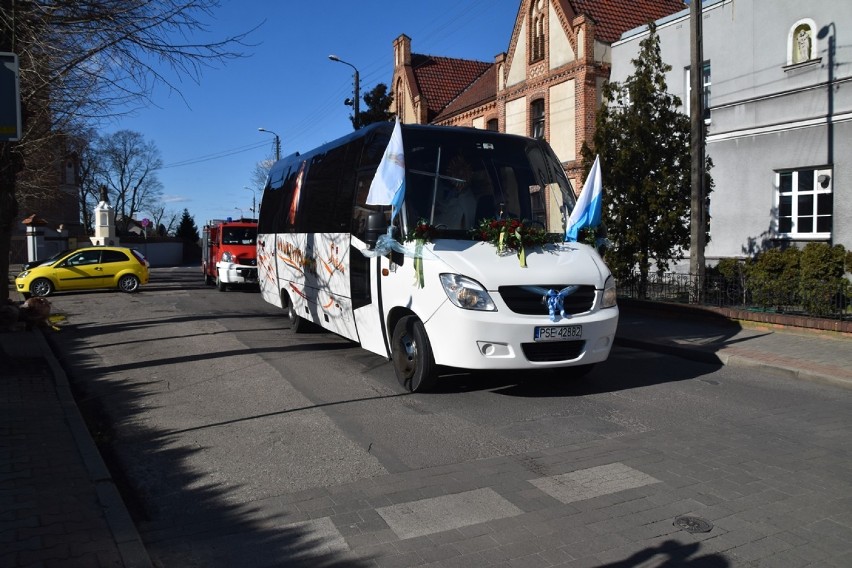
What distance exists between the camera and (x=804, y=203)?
677 inches

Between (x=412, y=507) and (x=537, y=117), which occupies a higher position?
(x=537, y=117)

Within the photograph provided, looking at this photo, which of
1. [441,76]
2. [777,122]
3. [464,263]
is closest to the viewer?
[464,263]

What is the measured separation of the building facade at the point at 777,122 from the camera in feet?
53.0

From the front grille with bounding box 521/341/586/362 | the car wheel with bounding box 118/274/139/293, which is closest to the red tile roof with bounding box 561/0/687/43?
the car wheel with bounding box 118/274/139/293

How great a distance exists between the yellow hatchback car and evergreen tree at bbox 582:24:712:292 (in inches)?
615

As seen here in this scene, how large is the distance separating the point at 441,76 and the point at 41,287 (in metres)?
24.8

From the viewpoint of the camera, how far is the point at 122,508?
4383 mm

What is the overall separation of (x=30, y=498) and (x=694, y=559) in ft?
13.3

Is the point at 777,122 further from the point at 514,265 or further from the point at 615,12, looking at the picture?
the point at 514,265

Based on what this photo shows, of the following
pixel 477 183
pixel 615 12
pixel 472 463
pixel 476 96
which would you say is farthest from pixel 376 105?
pixel 472 463

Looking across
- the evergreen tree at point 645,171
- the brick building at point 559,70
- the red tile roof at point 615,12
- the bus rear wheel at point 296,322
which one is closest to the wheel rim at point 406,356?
the bus rear wheel at point 296,322

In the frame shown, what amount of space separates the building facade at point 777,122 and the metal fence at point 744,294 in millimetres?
4734

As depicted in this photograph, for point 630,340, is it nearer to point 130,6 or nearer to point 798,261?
point 798,261

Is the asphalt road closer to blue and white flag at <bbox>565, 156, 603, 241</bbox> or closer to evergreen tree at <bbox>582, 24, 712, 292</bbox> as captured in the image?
blue and white flag at <bbox>565, 156, 603, 241</bbox>
